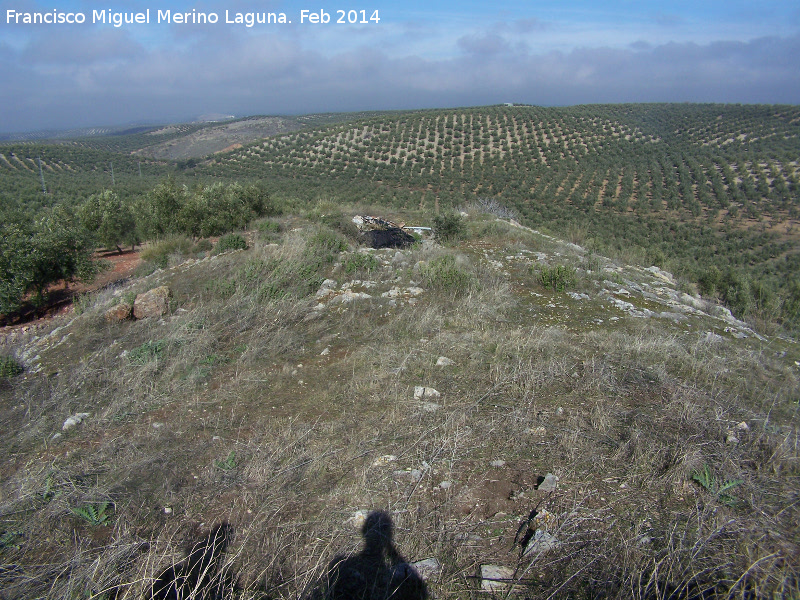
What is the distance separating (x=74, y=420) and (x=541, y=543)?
409 centimetres

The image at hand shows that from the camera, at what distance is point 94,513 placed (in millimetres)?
2801

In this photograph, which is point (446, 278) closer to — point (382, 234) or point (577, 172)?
point (382, 234)

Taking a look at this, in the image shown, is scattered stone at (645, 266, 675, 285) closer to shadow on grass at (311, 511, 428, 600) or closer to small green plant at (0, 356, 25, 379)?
shadow on grass at (311, 511, 428, 600)

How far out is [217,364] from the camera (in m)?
5.06

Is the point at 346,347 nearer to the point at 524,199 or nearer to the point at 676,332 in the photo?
the point at 676,332

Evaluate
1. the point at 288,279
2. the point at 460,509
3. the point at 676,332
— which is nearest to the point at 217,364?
the point at 288,279

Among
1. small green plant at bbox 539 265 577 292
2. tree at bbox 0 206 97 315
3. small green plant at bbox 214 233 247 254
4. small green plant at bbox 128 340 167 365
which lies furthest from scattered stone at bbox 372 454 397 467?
tree at bbox 0 206 97 315

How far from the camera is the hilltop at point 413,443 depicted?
2.40m

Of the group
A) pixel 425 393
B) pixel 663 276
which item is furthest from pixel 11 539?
pixel 663 276

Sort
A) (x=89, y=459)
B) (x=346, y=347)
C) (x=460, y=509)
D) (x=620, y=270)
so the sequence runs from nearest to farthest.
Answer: (x=460, y=509)
(x=89, y=459)
(x=346, y=347)
(x=620, y=270)

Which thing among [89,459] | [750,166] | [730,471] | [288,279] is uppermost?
[750,166]

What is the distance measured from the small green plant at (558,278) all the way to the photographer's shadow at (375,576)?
5.69 meters

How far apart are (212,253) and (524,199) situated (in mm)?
19086

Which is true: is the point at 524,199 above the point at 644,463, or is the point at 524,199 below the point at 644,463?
above
